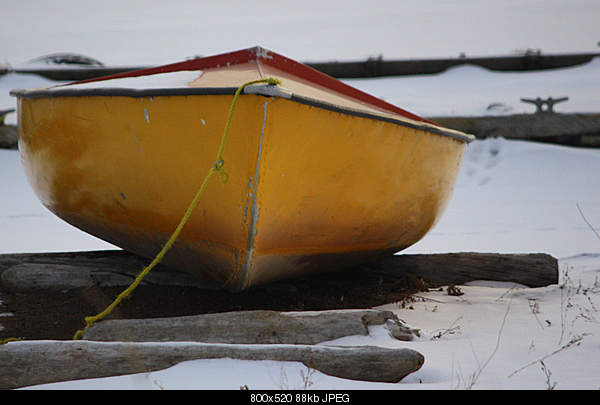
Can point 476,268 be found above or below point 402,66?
below

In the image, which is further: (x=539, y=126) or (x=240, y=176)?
(x=539, y=126)

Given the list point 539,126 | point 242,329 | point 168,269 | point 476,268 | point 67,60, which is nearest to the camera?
point 242,329

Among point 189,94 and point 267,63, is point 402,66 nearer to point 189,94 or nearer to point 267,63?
point 267,63

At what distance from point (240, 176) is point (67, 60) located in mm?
11346

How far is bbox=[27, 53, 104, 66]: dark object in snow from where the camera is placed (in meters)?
12.5

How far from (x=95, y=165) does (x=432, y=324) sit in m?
Result: 1.63

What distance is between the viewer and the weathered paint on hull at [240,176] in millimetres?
2412

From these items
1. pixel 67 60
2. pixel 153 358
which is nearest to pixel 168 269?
pixel 153 358

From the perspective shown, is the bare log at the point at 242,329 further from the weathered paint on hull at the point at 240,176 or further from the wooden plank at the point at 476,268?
the wooden plank at the point at 476,268

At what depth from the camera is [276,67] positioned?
3.39 metres

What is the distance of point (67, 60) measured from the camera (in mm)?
12562

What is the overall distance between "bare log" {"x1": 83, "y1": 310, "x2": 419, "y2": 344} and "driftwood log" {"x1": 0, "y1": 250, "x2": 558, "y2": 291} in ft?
3.33
